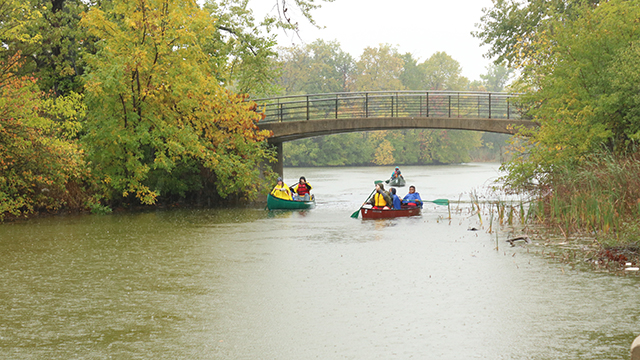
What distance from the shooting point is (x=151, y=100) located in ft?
73.6

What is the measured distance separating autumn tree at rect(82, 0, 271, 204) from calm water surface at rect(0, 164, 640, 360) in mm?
6380

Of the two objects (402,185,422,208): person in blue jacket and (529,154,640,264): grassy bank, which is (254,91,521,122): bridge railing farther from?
(529,154,640,264): grassy bank

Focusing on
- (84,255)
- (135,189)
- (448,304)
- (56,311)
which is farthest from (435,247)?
(135,189)

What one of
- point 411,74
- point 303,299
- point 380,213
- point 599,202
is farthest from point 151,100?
point 411,74

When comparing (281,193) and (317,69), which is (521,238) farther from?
(317,69)

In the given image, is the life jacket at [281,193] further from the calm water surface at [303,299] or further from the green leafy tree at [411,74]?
the green leafy tree at [411,74]

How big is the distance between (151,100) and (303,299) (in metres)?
15.0

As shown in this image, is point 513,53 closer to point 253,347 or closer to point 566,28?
point 566,28

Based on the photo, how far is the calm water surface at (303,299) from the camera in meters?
6.85

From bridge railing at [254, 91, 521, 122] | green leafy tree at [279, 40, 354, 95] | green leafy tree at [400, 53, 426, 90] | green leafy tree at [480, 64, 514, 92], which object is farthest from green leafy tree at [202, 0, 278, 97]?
green leafy tree at [480, 64, 514, 92]

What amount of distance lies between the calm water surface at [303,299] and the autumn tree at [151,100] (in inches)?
251

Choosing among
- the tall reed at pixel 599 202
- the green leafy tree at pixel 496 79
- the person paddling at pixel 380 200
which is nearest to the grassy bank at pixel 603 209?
the tall reed at pixel 599 202

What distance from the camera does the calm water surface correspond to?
685 cm

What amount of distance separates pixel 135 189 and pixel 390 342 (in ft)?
56.4
